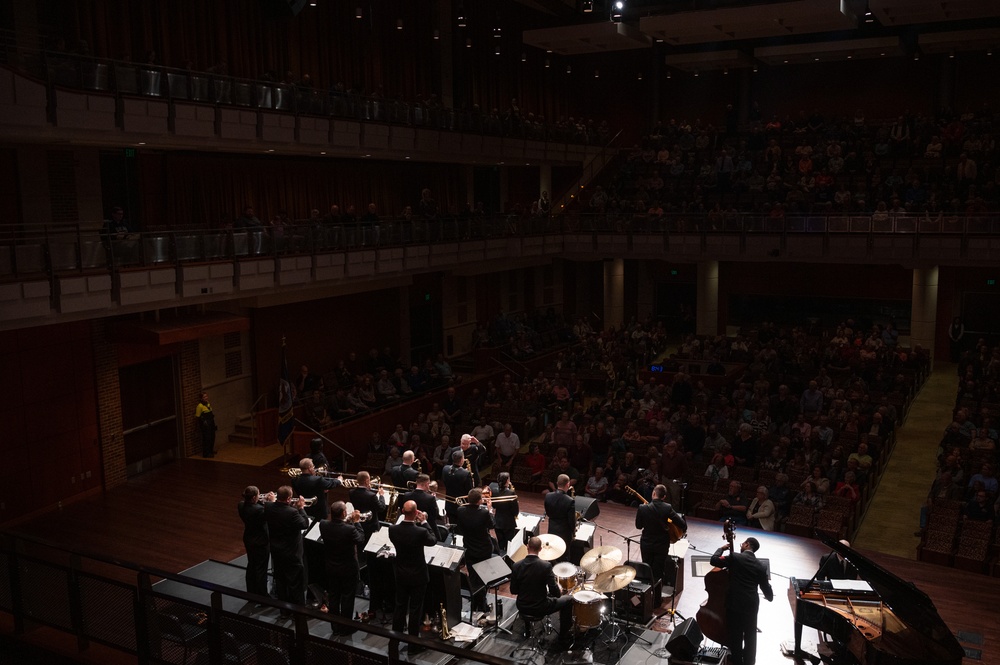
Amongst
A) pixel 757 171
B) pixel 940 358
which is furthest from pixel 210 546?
pixel 940 358

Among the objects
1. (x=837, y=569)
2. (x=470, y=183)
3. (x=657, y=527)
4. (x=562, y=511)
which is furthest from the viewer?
(x=470, y=183)

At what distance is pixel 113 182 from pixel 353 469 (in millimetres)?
7104

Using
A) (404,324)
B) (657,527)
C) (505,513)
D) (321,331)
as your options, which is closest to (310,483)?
(505,513)

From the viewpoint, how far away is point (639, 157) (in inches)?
1143

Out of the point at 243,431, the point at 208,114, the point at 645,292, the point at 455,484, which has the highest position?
the point at 208,114

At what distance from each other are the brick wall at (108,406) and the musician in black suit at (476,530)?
8502 millimetres

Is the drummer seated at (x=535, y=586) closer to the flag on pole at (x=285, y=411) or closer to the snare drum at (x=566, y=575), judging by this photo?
the snare drum at (x=566, y=575)

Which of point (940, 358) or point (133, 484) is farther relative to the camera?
point (940, 358)

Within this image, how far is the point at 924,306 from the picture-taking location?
23.1 m

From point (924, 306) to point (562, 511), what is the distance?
56.4ft

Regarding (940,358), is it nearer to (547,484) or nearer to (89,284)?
(547,484)

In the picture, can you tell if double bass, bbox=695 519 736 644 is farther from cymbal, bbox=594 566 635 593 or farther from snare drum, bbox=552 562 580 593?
snare drum, bbox=552 562 580 593

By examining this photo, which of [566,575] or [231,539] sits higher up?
[566,575]

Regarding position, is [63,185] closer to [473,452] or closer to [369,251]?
[369,251]
